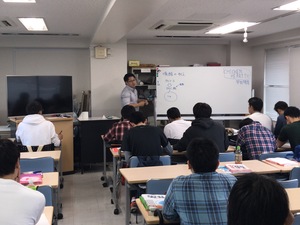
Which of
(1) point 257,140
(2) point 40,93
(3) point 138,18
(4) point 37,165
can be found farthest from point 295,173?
(2) point 40,93

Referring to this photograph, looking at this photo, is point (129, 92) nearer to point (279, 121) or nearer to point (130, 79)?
point (130, 79)

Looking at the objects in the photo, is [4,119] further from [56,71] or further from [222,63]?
[222,63]

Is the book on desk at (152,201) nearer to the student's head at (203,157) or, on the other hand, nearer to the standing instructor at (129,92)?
the student's head at (203,157)

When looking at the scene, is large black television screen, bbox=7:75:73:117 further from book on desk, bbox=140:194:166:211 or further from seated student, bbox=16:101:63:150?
book on desk, bbox=140:194:166:211

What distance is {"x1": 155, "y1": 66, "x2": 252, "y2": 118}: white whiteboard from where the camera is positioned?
7.70 m

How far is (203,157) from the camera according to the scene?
2309 mm

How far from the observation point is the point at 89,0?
4.08 meters

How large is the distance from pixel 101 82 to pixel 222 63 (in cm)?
313

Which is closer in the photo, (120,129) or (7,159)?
(7,159)

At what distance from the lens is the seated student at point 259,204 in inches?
40.3

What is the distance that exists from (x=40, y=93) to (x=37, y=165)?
3.05 meters

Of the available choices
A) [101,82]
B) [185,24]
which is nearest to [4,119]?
[101,82]

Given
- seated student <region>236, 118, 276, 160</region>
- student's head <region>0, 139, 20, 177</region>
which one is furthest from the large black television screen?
student's head <region>0, 139, 20, 177</region>

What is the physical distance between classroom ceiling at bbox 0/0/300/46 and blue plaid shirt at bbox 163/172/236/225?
183 cm
